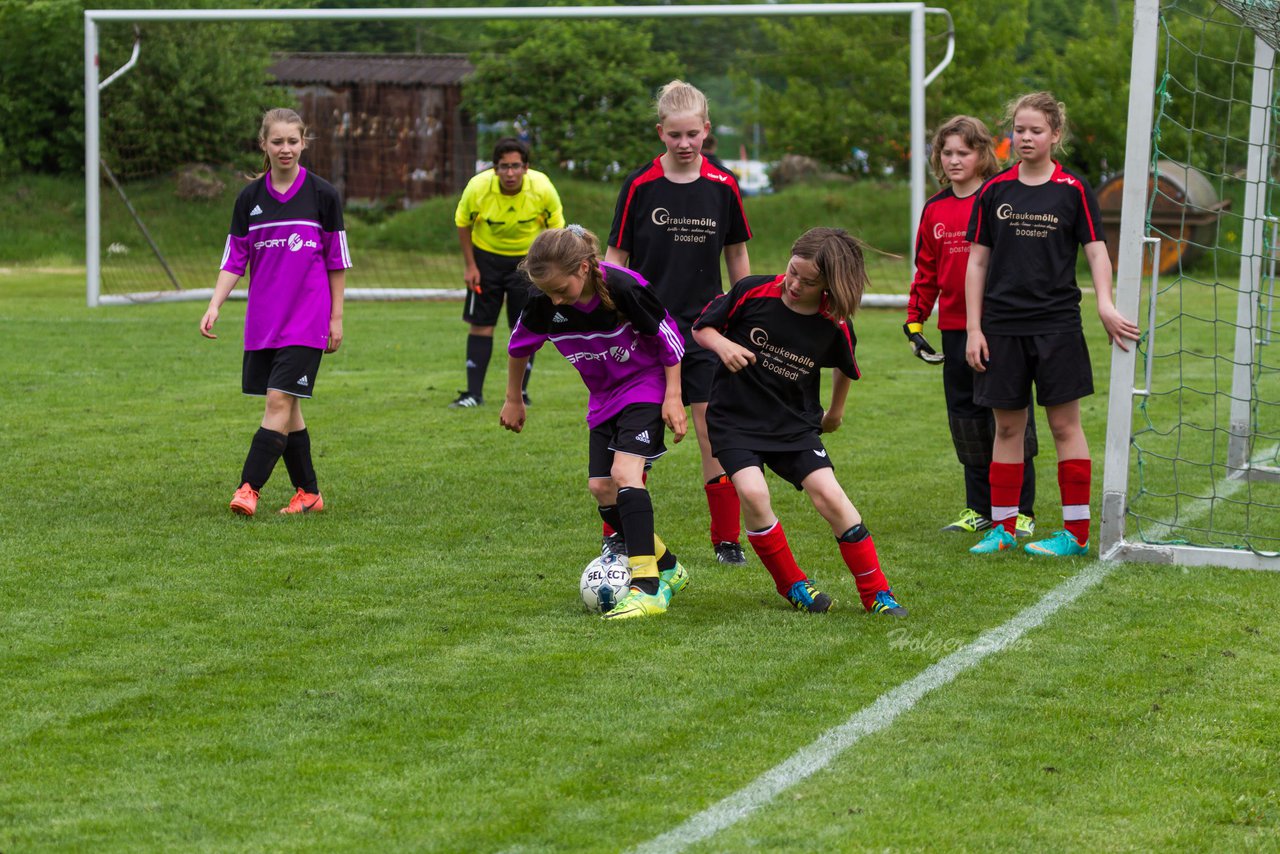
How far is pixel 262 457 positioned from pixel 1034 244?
3595mm

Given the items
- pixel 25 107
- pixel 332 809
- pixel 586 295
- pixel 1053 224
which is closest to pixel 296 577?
pixel 586 295

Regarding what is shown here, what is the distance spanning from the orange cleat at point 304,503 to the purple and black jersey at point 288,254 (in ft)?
2.34

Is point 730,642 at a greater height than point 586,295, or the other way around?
point 586,295

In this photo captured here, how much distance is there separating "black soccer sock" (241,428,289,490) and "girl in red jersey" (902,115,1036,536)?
2952 millimetres

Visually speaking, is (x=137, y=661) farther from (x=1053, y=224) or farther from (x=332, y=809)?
(x=1053, y=224)

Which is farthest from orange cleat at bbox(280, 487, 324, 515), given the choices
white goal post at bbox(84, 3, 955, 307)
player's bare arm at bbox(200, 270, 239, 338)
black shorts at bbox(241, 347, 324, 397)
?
white goal post at bbox(84, 3, 955, 307)

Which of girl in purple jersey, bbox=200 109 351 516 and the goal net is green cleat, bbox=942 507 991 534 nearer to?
the goal net

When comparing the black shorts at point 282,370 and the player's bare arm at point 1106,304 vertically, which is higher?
the player's bare arm at point 1106,304

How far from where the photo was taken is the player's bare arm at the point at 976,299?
649cm

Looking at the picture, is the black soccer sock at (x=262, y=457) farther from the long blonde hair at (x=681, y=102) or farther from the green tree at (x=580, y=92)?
the green tree at (x=580, y=92)

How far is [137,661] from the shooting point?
16.0 feet

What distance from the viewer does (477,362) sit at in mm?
11195

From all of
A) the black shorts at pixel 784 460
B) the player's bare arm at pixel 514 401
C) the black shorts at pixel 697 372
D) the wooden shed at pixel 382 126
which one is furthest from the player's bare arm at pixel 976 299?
the wooden shed at pixel 382 126

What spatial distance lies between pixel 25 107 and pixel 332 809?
27.6 meters
